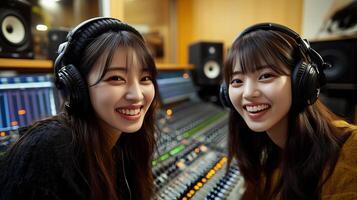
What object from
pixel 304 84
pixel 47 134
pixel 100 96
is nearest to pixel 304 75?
pixel 304 84

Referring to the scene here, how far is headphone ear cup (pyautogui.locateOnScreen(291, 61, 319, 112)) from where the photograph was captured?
2.01 ft

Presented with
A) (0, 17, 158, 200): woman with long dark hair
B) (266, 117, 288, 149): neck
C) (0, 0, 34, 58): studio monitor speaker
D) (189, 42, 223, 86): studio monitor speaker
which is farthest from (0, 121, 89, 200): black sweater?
(189, 42, 223, 86): studio monitor speaker

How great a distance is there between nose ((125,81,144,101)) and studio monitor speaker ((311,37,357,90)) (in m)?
1.76

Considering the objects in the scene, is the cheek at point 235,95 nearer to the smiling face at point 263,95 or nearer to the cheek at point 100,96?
the smiling face at point 263,95

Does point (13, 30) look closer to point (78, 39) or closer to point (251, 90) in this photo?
point (78, 39)

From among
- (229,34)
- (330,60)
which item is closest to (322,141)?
(330,60)

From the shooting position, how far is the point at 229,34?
99.0 inches

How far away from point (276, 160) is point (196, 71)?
4.81ft

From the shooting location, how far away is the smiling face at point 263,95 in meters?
0.65

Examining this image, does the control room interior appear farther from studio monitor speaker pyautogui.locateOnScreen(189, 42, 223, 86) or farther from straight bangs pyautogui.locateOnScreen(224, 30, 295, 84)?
straight bangs pyautogui.locateOnScreen(224, 30, 295, 84)

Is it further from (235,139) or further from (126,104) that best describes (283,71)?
(126,104)

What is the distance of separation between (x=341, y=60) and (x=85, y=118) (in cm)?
196

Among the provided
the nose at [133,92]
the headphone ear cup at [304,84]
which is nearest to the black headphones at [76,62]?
the nose at [133,92]

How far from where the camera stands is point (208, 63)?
2230 mm
